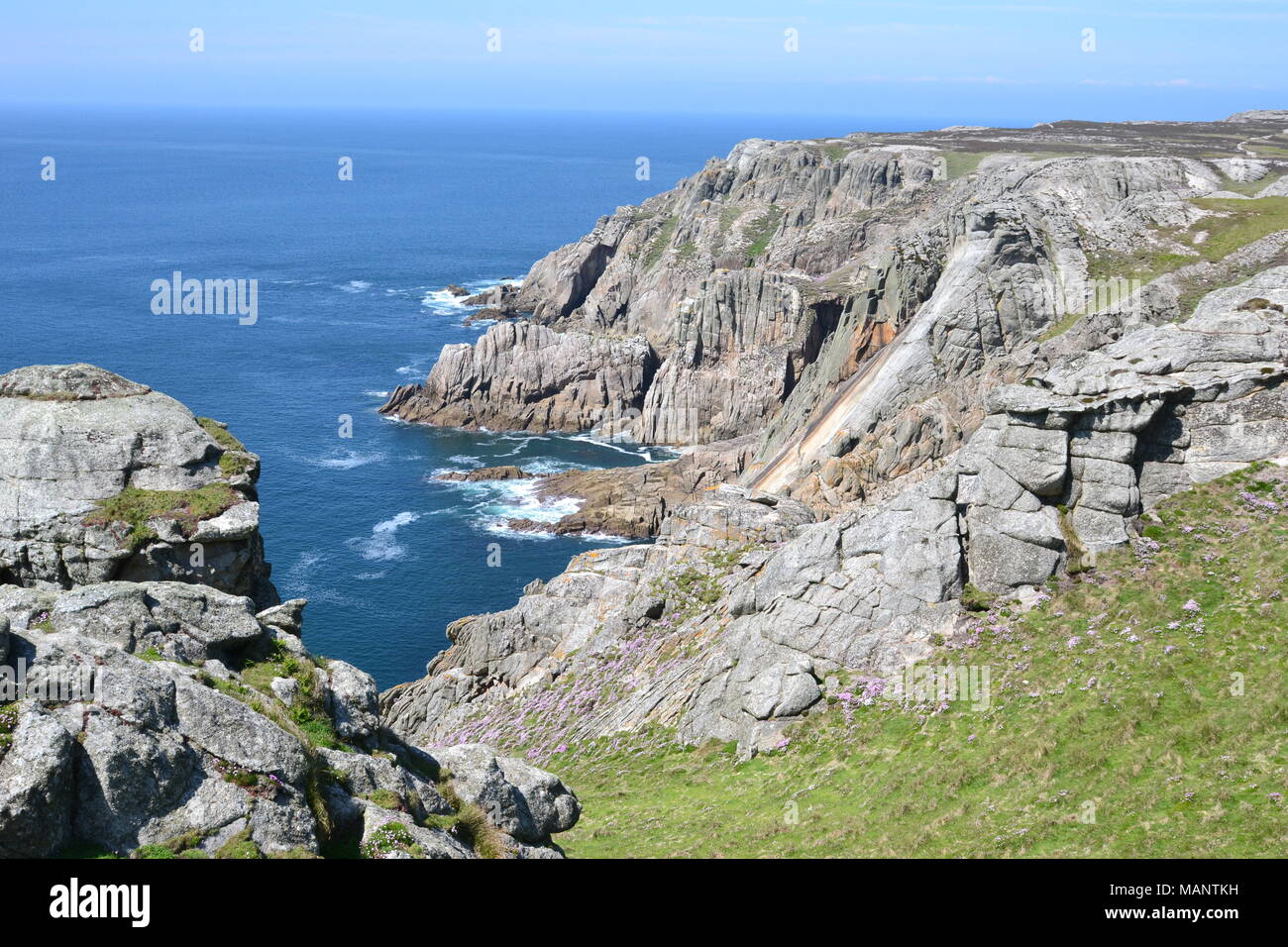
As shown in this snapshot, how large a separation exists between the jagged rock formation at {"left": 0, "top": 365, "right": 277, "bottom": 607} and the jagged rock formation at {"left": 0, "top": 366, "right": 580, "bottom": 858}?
0.07m

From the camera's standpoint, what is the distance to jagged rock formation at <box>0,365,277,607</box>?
1293 inches

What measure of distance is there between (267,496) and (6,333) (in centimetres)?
7447

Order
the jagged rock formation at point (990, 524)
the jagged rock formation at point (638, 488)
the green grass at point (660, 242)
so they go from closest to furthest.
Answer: the jagged rock formation at point (990, 524)
the jagged rock formation at point (638, 488)
the green grass at point (660, 242)

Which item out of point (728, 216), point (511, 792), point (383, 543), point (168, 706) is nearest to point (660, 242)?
point (728, 216)

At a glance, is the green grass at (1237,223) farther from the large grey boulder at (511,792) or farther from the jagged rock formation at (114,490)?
the jagged rock formation at (114,490)

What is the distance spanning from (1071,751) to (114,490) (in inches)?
1209

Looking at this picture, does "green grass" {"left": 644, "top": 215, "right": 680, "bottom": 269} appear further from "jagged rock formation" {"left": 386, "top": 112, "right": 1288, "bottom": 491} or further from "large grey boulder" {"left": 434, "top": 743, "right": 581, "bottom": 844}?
"large grey boulder" {"left": 434, "top": 743, "right": 581, "bottom": 844}

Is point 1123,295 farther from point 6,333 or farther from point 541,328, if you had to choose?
point 6,333

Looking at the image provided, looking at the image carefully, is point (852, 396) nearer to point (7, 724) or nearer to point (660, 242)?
point (7, 724)

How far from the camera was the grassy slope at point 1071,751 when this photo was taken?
2756 cm

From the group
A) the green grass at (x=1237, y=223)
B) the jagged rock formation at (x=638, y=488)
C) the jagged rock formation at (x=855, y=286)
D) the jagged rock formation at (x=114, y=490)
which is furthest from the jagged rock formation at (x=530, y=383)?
the jagged rock formation at (x=114, y=490)

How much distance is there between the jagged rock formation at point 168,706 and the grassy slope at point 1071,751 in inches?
369

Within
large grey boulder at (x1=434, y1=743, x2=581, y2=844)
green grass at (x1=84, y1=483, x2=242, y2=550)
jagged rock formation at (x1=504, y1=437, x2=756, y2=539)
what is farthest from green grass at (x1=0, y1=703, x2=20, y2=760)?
jagged rock formation at (x1=504, y1=437, x2=756, y2=539)

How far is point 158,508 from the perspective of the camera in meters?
33.9
